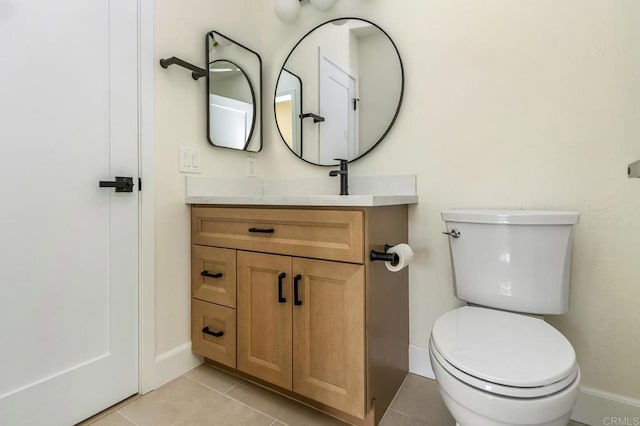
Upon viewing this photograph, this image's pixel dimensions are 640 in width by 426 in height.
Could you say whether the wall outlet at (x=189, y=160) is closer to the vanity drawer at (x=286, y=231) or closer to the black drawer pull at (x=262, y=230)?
the vanity drawer at (x=286, y=231)

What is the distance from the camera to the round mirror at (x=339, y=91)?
1516 mm

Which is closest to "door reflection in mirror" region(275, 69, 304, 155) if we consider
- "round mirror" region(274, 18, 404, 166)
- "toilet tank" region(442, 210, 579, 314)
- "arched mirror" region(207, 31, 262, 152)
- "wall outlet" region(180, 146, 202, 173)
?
"round mirror" region(274, 18, 404, 166)

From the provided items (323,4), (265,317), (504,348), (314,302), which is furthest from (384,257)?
(323,4)

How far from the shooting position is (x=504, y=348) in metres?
0.81

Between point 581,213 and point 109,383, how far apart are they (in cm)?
195

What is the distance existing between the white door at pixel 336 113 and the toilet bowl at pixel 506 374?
3.40ft

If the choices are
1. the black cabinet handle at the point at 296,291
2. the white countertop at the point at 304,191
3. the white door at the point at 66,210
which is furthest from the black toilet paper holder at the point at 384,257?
the white door at the point at 66,210

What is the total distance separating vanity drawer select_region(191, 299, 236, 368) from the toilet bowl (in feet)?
2.84

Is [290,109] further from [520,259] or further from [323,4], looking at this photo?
[520,259]

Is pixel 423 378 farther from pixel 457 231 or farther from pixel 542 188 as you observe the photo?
pixel 542 188

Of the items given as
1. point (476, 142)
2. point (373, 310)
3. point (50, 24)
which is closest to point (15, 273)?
point (50, 24)

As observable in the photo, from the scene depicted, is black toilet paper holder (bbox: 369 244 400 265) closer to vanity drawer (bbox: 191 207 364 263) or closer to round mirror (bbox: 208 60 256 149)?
vanity drawer (bbox: 191 207 364 263)

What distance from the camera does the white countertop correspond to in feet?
3.49

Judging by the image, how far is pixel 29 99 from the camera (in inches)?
39.8
